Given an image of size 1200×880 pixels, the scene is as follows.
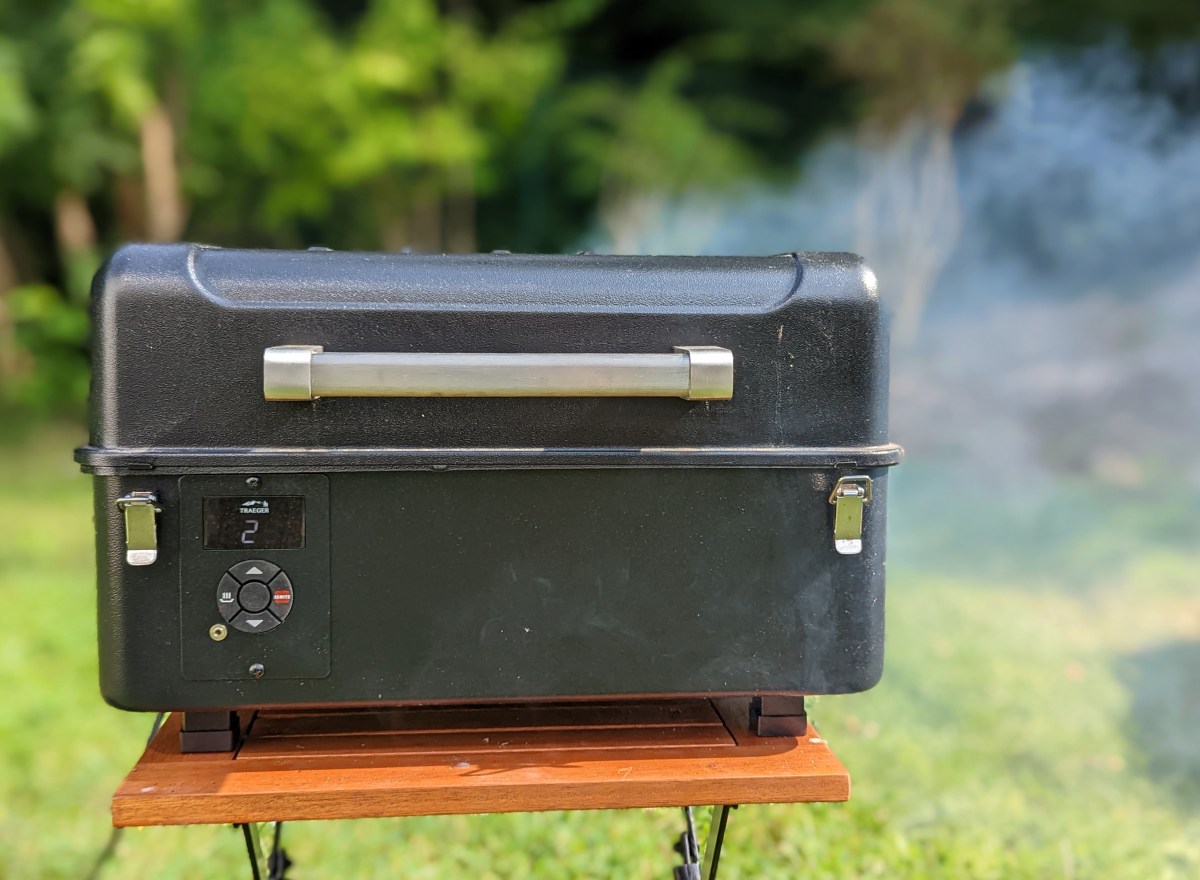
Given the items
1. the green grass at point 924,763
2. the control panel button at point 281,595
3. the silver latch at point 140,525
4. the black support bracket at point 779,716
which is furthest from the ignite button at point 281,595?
Result: the green grass at point 924,763

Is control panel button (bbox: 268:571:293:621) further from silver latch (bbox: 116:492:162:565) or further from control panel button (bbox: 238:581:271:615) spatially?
silver latch (bbox: 116:492:162:565)

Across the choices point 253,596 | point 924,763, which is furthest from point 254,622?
point 924,763

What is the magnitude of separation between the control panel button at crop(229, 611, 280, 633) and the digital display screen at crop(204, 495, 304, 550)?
0.09 meters

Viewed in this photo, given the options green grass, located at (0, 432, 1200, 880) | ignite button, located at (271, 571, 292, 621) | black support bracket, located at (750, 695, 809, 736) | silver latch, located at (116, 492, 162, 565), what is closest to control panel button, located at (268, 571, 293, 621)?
ignite button, located at (271, 571, 292, 621)

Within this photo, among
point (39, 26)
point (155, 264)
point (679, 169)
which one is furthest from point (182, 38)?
point (155, 264)

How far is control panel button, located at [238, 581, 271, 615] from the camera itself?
1230 millimetres

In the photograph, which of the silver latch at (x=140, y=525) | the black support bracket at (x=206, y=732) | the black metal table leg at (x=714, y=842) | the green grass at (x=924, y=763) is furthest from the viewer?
the green grass at (x=924, y=763)

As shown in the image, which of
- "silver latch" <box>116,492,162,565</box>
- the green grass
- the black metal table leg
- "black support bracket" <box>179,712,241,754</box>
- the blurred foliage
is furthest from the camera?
the blurred foliage

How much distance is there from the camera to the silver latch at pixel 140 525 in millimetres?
1188

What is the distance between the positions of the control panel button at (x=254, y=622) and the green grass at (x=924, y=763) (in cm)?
163

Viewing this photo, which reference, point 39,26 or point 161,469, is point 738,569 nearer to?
point 161,469

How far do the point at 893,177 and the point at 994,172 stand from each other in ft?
2.34

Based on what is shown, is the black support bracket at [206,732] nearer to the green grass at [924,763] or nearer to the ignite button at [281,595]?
the ignite button at [281,595]

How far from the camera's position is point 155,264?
3.99ft
